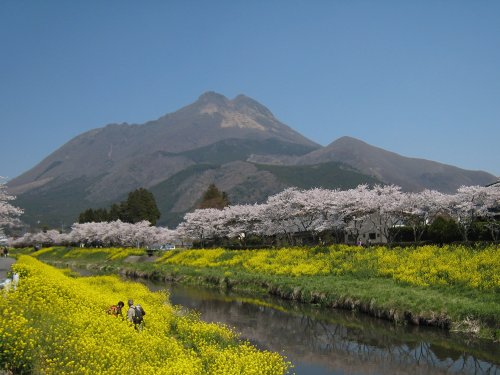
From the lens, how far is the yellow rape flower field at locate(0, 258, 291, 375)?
39.2 ft

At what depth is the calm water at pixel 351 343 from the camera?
18016 mm

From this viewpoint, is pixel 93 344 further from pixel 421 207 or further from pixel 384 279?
pixel 421 207

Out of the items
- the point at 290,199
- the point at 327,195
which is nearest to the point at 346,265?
the point at 327,195

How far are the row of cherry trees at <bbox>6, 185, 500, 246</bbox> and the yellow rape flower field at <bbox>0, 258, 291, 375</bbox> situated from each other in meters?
28.1

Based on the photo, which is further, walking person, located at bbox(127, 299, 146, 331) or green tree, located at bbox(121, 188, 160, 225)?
green tree, located at bbox(121, 188, 160, 225)

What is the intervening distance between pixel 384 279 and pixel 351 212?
699 inches

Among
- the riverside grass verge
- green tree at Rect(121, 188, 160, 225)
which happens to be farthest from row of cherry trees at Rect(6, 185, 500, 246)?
green tree at Rect(121, 188, 160, 225)

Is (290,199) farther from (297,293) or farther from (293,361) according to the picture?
(293,361)

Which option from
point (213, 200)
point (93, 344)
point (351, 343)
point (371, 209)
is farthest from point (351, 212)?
point (213, 200)

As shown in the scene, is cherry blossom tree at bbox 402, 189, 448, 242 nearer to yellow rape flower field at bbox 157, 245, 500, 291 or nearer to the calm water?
yellow rape flower field at bbox 157, 245, 500, 291

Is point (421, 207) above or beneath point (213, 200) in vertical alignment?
beneath

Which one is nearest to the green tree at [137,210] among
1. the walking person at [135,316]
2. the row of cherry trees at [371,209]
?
the row of cherry trees at [371,209]

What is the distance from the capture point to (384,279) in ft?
105

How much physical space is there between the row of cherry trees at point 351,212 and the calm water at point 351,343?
56.1 feet
